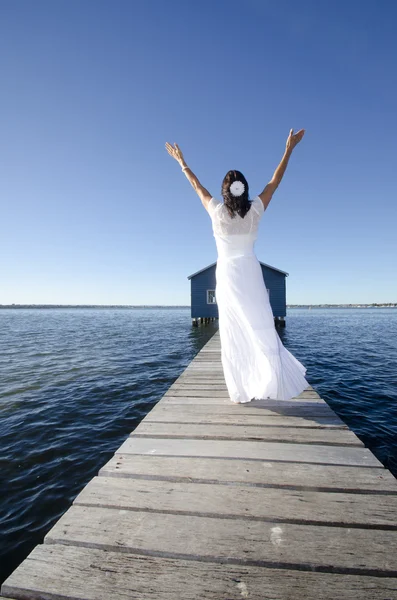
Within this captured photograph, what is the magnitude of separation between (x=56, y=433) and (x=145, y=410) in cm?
177

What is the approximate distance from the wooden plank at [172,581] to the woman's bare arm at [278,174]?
9.17 ft

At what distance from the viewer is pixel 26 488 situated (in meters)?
3.54

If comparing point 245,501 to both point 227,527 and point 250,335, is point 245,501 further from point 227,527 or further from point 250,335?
point 250,335

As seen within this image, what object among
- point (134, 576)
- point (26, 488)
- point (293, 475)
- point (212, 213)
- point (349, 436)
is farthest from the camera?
point (26, 488)

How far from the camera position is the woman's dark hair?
2855 mm

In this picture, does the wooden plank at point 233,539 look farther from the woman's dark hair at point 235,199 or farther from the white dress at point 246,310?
the woman's dark hair at point 235,199

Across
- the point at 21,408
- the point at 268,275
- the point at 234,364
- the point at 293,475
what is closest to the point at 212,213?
the point at 234,364

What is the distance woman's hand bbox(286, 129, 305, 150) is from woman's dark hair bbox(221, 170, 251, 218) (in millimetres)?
574

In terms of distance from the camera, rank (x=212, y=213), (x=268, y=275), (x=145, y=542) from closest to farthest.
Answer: (x=145, y=542)
(x=212, y=213)
(x=268, y=275)

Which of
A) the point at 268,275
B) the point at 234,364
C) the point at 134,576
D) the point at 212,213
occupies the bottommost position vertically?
the point at 134,576

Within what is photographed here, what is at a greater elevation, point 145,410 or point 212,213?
point 212,213

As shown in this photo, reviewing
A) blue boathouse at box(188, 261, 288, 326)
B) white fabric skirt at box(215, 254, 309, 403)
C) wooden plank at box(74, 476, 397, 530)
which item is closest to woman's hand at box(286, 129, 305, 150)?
white fabric skirt at box(215, 254, 309, 403)

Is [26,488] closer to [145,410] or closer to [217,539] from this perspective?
[145,410]

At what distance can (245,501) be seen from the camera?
1763 mm
